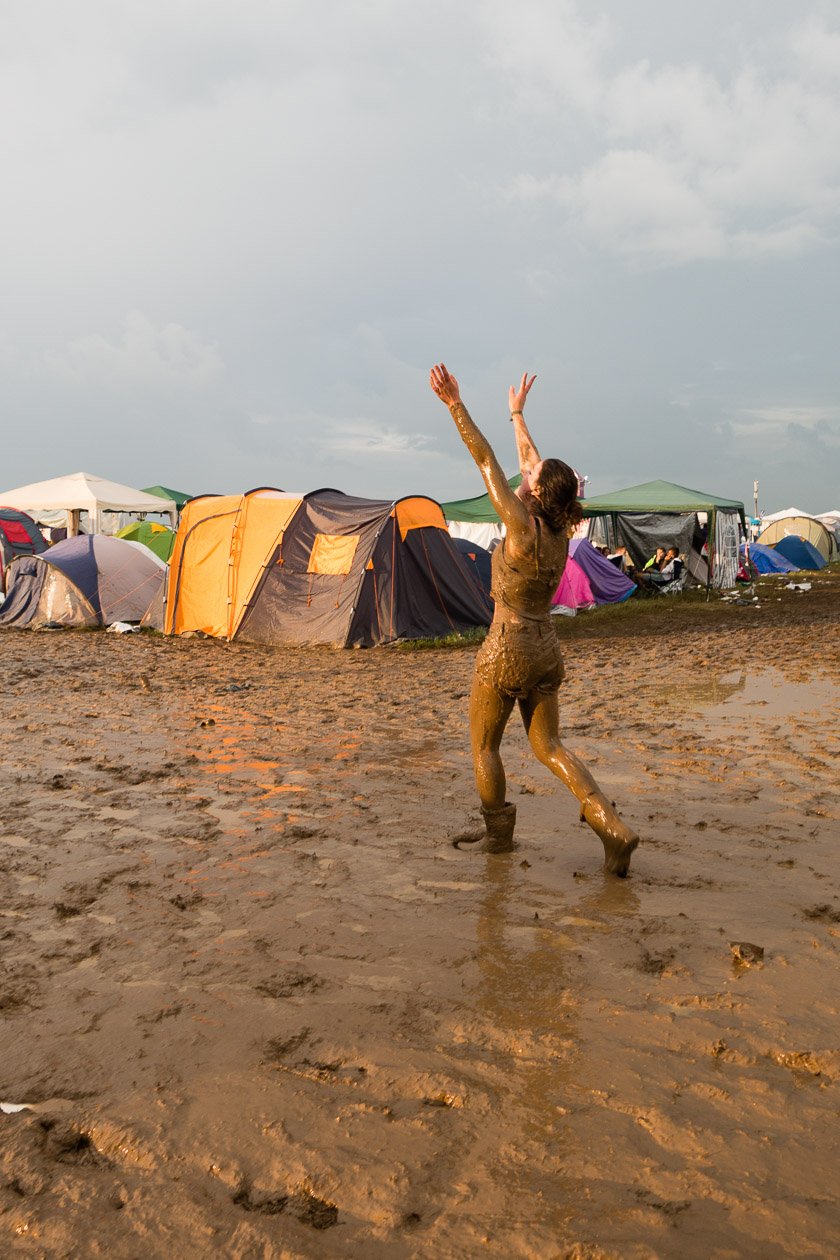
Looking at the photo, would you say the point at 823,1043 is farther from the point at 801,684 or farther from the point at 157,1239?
the point at 801,684

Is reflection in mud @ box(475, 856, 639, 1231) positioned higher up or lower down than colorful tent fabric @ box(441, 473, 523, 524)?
lower down

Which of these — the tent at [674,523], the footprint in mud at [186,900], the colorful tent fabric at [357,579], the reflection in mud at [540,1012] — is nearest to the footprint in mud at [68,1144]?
the reflection in mud at [540,1012]

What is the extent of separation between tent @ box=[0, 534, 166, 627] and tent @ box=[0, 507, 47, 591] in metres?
4.60

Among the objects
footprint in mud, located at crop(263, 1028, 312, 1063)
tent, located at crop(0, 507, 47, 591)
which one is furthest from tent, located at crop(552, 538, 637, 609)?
footprint in mud, located at crop(263, 1028, 312, 1063)

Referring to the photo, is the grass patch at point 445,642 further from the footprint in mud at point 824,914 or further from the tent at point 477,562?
the footprint in mud at point 824,914

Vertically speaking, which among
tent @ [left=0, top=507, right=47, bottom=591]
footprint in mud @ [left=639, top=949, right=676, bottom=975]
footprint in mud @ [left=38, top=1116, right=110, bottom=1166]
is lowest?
footprint in mud @ [left=38, top=1116, right=110, bottom=1166]

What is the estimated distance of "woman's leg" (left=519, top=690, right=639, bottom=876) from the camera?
14.3ft

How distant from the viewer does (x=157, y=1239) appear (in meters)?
2.14

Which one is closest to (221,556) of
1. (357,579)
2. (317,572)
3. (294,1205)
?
(317,572)

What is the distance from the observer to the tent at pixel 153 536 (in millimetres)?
27297

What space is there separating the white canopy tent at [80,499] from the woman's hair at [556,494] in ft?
77.0

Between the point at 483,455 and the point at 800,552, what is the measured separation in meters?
40.1

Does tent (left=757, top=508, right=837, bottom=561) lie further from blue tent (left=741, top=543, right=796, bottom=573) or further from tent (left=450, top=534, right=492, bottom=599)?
tent (left=450, top=534, right=492, bottom=599)

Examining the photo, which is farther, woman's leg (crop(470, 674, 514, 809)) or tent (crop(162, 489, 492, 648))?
tent (crop(162, 489, 492, 648))
